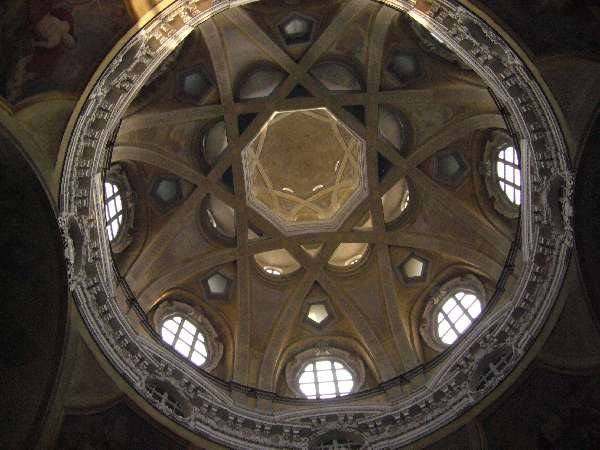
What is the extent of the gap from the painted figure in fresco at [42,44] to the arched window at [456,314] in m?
12.8

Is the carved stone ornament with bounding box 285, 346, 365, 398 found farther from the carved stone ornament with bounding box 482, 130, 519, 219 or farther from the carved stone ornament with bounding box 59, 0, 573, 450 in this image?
the carved stone ornament with bounding box 482, 130, 519, 219

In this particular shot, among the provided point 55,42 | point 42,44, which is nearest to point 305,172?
point 55,42

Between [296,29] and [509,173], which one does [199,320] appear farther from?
[509,173]

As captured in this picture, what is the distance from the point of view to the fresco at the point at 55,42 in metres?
16.6

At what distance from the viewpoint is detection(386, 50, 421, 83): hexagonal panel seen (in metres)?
24.9

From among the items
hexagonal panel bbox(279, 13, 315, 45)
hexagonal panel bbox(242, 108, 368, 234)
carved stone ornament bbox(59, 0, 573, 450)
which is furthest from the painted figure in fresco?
hexagonal panel bbox(242, 108, 368, 234)

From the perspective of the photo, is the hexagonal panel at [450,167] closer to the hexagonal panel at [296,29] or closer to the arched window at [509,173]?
the arched window at [509,173]

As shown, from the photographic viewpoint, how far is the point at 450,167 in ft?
87.0

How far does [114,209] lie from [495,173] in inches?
420

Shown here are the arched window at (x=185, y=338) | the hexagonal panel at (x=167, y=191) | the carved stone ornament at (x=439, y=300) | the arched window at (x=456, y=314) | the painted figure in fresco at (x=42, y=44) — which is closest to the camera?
the painted figure in fresco at (x=42, y=44)

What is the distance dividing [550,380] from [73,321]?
1024 cm

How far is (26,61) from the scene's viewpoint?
55.9ft

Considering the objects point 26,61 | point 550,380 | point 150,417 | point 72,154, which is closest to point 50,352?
point 150,417

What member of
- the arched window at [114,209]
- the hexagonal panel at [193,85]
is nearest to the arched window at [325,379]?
the arched window at [114,209]
